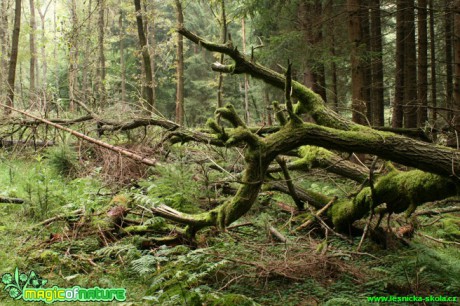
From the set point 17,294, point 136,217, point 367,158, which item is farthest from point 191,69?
point 17,294

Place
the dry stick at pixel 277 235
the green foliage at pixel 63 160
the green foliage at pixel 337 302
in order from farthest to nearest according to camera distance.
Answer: the green foliage at pixel 63 160 → the dry stick at pixel 277 235 → the green foliage at pixel 337 302

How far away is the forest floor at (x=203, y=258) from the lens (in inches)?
155

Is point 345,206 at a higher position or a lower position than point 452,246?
higher

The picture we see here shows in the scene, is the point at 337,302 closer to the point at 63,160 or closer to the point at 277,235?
the point at 277,235

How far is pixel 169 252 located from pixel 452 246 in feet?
15.2

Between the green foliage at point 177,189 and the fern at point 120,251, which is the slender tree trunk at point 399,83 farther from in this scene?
the fern at point 120,251

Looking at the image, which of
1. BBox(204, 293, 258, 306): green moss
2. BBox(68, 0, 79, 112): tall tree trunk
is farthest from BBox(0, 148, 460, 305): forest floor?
→ BBox(68, 0, 79, 112): tall tree trunk

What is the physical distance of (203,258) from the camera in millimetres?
4434

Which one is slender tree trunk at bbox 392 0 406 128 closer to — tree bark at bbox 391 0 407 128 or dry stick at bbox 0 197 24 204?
tree bark at bbox 391 0 407 128

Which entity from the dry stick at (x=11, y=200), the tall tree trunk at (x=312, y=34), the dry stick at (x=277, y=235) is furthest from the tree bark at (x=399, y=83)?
the dry stick at (x=11, y=200)

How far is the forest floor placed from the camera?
12.9 feet

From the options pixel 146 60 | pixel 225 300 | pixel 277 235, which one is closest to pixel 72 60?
pixel 146 60

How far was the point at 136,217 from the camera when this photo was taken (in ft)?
19.9

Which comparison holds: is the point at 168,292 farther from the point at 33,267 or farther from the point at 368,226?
the point at 368,226
